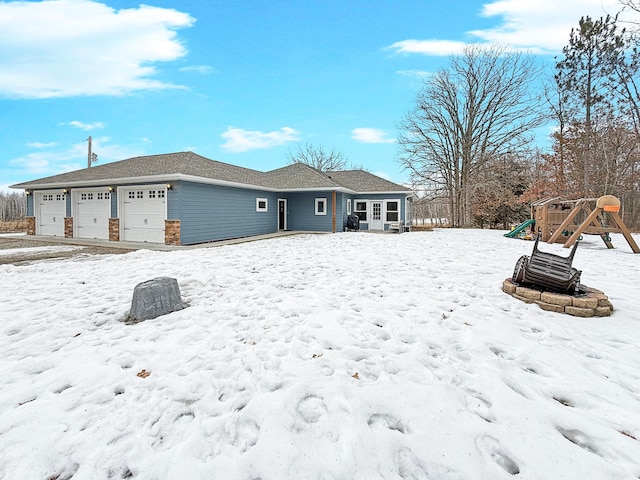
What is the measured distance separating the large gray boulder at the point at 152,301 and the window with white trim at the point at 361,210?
52.9 ft

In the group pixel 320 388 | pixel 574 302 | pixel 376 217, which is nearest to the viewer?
pixel 320 388

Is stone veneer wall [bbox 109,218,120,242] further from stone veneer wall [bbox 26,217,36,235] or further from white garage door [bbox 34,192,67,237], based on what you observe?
stone veneer wall [bbox 26,217,36,235]

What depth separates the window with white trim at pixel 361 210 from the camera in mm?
19281

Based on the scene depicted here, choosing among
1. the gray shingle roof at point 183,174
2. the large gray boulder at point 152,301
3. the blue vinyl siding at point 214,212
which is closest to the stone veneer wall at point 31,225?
the gray shingle roof at point 183,174

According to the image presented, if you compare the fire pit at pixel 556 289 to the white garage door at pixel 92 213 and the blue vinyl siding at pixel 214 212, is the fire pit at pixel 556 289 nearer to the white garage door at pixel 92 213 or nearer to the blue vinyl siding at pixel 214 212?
the blue vinyl siding at pixel 214 212

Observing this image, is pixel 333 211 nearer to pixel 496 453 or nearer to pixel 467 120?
pixel 467 120

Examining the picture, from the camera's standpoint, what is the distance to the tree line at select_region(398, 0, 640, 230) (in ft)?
52.2

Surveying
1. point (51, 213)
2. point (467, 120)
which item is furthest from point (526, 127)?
point (51, 213)

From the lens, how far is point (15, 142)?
23078mm

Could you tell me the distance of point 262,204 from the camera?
15.5 metres

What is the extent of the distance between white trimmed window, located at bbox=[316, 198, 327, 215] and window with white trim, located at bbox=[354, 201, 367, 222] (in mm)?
3424

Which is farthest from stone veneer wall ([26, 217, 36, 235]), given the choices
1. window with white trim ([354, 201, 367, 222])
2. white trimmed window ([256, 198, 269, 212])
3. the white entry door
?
the white entry door

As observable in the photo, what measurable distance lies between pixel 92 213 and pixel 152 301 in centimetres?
1232

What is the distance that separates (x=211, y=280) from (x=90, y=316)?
5.56 feet
